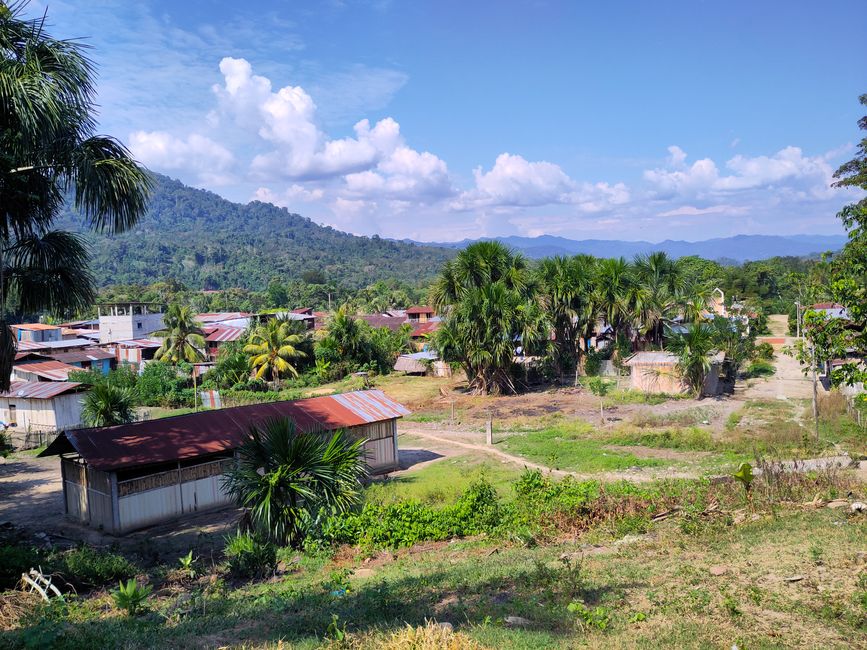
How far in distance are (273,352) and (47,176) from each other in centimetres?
3206

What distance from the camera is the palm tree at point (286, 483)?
13.3m

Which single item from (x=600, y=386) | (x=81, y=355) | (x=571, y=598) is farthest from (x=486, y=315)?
(x=81, y=355)

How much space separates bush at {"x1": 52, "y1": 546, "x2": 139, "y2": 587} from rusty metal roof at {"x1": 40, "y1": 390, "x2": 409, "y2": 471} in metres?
3.32

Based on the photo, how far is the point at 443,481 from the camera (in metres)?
19.2

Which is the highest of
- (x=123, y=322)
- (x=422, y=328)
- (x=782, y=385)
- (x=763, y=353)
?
(x=123, y=322)

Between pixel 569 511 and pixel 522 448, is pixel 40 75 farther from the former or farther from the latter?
pixel 522 448

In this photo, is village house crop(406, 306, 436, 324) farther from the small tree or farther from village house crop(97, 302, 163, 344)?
the small tree

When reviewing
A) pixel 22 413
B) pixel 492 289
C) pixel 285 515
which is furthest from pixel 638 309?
pixel 22 413

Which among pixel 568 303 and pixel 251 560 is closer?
pixel 251 560

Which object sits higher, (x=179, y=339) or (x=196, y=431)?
(x=179, y=339)

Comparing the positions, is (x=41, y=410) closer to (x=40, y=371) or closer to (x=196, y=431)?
(x=40, y=371)

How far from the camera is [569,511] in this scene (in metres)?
13.4

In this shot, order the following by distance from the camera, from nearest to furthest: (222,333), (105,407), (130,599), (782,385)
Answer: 1. (130,599)
2. (105,407)
3. (782,385)
4. (222,333)

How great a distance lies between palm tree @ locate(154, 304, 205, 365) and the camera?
4659cm
